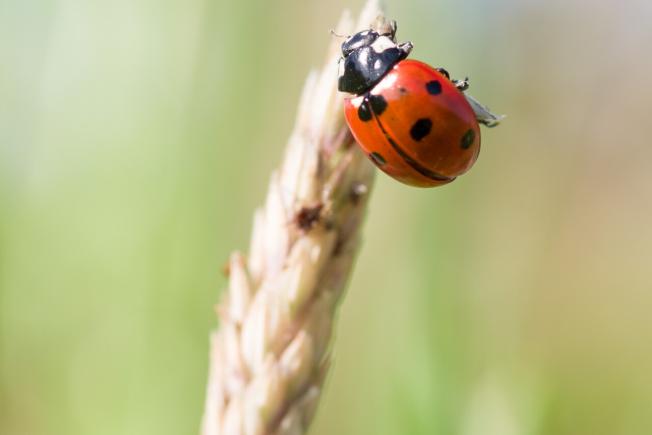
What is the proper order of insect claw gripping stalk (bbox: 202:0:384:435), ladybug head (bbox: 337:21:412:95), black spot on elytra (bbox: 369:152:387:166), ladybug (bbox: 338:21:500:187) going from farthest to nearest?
ladybug head (bbox: 337:21:412:95)
ladybug (bbox: 338:21:500:187)
black spot on elytra (bbox: 369:152:387:166)
insect claw gripping stalk (bbox: 202:0:384:435)

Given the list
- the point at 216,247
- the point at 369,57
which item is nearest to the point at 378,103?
the point at 369,57

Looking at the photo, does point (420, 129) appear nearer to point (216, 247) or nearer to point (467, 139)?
point (467, 139)

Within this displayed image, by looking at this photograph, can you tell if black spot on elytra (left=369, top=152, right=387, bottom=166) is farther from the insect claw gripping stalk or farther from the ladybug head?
the ladybug head

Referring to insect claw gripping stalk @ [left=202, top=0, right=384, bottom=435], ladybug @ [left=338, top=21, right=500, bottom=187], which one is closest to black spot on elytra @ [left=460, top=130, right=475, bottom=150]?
ladybug @ [left=338, top=21, right=500, bottom=187]

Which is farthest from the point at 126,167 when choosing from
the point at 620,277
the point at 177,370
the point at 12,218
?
the point at 620,277

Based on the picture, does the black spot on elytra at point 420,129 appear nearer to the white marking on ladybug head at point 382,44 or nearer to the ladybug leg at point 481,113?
the ladybug leg at point 481,113

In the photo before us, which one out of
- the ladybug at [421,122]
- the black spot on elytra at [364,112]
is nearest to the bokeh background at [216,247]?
the ladybug at [421,122]
